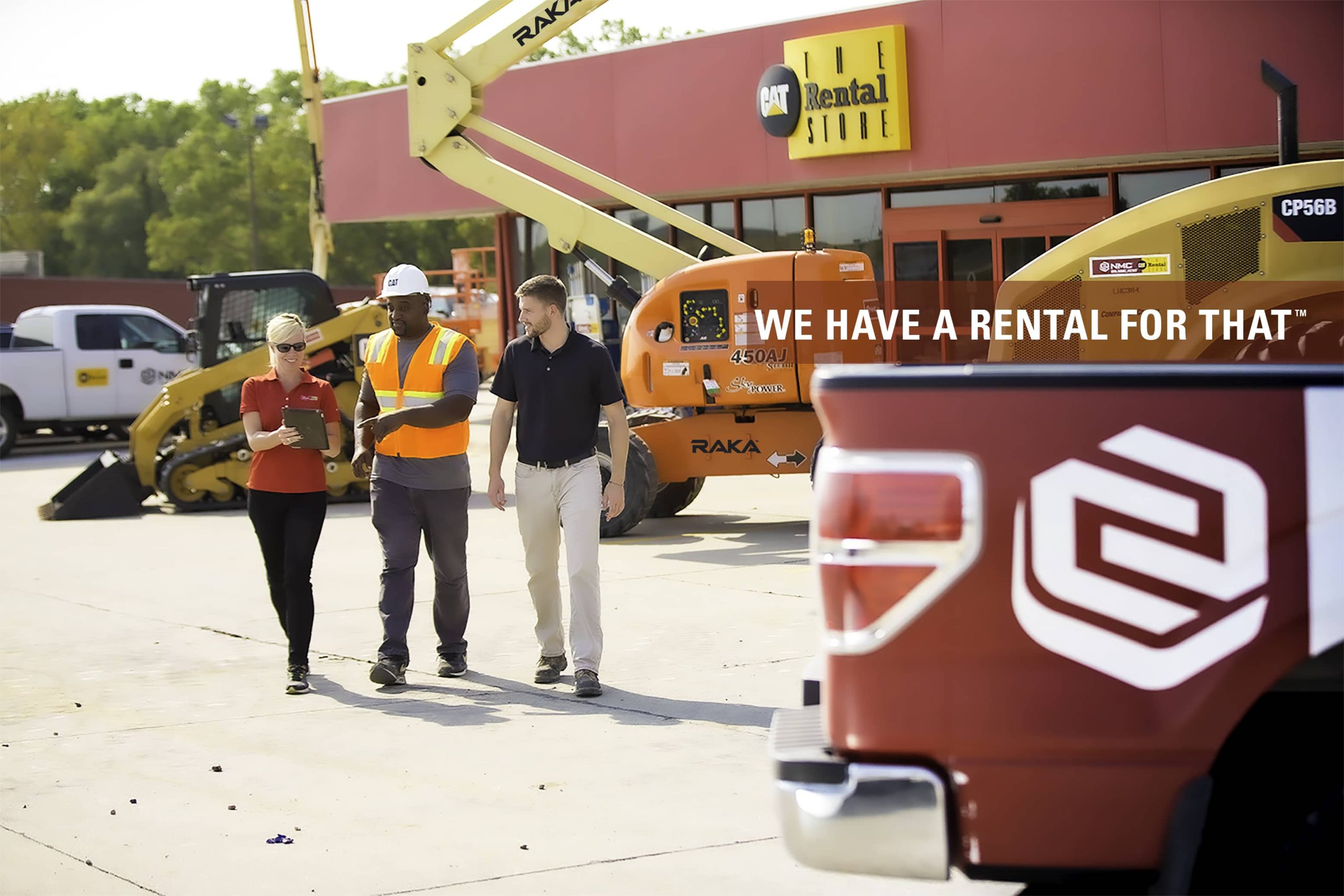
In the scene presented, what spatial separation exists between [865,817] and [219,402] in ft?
47.2

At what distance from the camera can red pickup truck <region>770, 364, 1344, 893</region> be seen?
3.09m

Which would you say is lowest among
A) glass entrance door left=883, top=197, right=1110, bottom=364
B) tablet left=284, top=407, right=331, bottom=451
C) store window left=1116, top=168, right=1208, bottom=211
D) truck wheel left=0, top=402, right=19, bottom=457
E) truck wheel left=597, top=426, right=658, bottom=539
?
truck wheel left=597, top=426, right=658, bottom=539

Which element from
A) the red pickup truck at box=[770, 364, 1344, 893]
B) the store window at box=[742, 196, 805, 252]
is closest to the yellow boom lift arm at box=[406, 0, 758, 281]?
the store window at box=[742, 196, 805, 252]

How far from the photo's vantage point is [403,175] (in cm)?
2683

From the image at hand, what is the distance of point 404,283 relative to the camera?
8.12 metres

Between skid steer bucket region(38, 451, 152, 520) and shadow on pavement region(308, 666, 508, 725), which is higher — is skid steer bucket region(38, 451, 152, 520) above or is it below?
above

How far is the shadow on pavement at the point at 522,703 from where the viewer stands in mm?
7172

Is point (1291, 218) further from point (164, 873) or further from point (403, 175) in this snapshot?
point (403, 175)

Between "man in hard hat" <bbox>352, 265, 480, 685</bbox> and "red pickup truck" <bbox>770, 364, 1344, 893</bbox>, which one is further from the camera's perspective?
"man in hard hat" <bbox>352, 265, 480, 685</bbox>

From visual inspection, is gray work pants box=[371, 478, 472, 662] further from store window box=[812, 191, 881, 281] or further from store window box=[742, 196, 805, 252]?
store window box=[742, 196, 805, 252]

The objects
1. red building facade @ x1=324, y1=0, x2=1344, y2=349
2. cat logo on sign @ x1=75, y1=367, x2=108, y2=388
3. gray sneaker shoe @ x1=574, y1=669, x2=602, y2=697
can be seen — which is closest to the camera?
gray sneaker shoe @ x1=574, y1=669, x2=602, y2=697

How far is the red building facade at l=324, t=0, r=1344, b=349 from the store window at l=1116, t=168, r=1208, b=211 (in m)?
0.02

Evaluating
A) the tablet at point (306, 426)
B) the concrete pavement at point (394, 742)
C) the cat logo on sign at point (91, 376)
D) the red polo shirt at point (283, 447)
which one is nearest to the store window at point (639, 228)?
the cat logo on sign at point (91, 376)

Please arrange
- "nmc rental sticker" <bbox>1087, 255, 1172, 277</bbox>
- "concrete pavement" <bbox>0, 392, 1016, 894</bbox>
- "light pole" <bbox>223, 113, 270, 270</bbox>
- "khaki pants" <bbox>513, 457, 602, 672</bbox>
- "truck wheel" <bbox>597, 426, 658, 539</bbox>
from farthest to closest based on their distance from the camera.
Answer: "light pole" <bbox>223, 113, 270, 270</bbox> < "truck wheel" <bbox>597, 426, 658, 539</bbox> < "nmc rental sticker" <bbox>1087, 255, 1172, 277</bbox> < "khaki pants" <bbox>513, 457, 602, 672</bbox> < "concrete pavement" <bbox>0, 392, 1016, 894</bbox>
